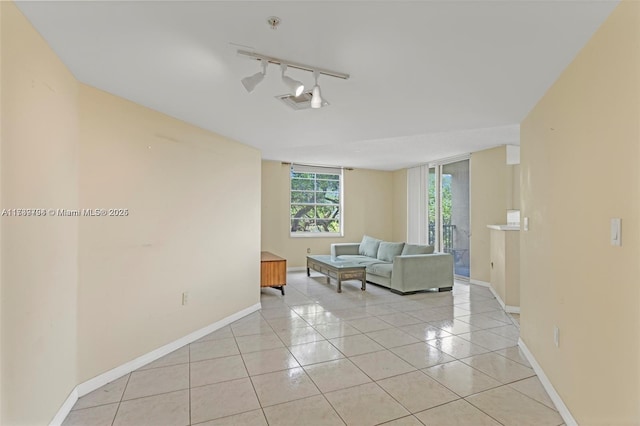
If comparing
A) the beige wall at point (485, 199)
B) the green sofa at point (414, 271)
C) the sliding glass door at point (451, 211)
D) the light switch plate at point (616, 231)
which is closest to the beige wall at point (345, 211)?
the sliding glass door at point (451, 211)

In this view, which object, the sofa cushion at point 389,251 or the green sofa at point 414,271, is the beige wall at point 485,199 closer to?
the green sofa at point 414,271

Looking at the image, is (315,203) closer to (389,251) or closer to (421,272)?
(389,251)

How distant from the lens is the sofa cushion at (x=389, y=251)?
20.6ft

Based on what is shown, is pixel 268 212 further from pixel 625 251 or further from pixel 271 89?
pixel 625 251

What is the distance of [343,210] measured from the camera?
26.2ft

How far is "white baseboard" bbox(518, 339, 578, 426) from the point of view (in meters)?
1.94

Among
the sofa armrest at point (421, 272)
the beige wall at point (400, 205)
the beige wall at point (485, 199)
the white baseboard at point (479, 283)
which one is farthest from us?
the beige wall at point (400, 205)

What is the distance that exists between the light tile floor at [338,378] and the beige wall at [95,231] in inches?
13.6

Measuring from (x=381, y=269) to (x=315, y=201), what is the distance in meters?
2.74

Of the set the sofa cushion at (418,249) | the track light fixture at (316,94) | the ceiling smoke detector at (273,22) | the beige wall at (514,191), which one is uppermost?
the ceiling smoke detector at (273,22)

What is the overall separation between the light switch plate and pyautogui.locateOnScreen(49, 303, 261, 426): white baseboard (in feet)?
9.79

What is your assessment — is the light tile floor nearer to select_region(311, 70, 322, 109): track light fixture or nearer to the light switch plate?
the light switch plate

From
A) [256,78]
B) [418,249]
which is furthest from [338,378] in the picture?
[418,249]

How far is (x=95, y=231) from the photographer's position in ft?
7.80
